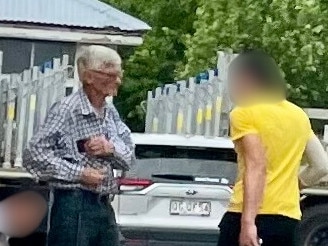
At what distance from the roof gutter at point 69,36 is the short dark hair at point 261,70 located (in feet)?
29.0

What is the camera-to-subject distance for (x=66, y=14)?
56.6ft

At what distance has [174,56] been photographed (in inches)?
1078

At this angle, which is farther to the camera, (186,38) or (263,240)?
(186,38)

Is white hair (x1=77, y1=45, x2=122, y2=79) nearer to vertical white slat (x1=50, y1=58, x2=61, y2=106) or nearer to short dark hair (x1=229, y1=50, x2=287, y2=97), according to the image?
short dark hair (x1=229, y1=50, x2=287, y2=97)


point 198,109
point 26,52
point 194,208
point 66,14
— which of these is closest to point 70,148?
point 194,208

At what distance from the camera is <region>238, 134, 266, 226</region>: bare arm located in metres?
6.87

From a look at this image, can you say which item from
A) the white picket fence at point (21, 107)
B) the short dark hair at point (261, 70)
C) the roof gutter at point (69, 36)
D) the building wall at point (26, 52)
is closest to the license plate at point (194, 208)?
the white picket fence at point (21, 107)

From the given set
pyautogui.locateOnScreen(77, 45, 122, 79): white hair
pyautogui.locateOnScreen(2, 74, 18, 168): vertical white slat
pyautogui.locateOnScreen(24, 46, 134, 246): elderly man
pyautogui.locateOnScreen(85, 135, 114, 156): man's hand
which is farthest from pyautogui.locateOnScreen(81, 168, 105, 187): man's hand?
pyautogui.locateOnScreen(2, 74, 18, 168): vertical white slat

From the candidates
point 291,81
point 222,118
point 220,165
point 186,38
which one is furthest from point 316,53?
point 220,165

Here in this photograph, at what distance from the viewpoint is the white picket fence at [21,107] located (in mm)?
14422

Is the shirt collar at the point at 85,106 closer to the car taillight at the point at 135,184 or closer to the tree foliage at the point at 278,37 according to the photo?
the car taillight at the point at 135,184

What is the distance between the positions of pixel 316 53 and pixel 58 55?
15.4 ft

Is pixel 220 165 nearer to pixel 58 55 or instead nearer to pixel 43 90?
pixel 43 90

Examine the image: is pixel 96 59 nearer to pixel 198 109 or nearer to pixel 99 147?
pixel 99 147
